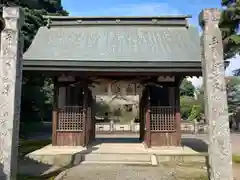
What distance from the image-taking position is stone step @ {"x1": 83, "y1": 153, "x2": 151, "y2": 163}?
9812 millimetres

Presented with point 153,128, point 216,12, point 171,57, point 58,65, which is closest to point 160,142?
point 153,128

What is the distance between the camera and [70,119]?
1176cm

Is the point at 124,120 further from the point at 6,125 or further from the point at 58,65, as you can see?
the point at 6,125

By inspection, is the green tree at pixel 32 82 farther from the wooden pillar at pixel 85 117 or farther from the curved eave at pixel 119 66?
the curved eave at pixel 119 66

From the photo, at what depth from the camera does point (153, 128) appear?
38.4 feet

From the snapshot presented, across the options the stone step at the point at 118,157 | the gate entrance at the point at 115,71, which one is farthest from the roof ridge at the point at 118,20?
the stone step at the point at 118,157

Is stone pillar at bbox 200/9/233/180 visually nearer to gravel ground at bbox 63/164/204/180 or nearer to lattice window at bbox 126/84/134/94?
gravel ground at bbox 63/164/204/180

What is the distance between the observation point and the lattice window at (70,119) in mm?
11673

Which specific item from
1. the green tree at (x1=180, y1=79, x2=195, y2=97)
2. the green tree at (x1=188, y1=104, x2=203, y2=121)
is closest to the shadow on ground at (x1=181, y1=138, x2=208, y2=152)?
the green tree at (x1=188, y1=104, x2=203, y2=121)

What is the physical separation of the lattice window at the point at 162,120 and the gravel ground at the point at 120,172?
3.00 meters

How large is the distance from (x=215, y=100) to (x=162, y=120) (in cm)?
552

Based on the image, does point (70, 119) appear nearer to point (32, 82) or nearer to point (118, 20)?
point (118, 20)

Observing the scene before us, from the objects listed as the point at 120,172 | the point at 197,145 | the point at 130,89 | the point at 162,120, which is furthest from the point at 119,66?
the point at 197,145

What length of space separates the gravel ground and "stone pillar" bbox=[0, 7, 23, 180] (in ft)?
6.15
